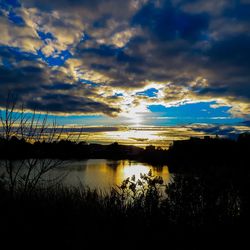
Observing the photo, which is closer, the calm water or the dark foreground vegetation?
the dark foreground vegetation

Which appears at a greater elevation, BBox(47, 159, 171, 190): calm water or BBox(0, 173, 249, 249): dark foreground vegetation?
BBox(0, 173, 249, 249): dark foreground vegetation

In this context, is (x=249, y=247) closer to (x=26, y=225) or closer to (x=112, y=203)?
(x=112, y=203)

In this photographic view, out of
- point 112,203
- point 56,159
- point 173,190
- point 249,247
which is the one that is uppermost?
point 56,159

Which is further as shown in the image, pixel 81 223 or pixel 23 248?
pixel 81 223

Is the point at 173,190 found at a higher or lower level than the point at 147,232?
higher

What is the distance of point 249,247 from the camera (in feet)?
18.8

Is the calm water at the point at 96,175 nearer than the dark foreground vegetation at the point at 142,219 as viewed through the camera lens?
No

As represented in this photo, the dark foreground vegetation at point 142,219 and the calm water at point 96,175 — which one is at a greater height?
the dark foreground vegetation at point 142,219

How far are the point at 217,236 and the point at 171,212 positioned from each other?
134 cm

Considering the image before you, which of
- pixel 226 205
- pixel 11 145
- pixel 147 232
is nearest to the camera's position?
pixel 147 232

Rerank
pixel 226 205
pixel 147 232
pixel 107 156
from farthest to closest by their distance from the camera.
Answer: pixel 107 156, pixel 226 205, pixel 147 232

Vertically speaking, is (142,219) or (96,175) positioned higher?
(142,219)

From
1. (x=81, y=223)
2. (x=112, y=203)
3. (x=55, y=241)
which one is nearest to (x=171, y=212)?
(x=112, y=203)

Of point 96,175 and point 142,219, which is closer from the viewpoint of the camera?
point 142,219
